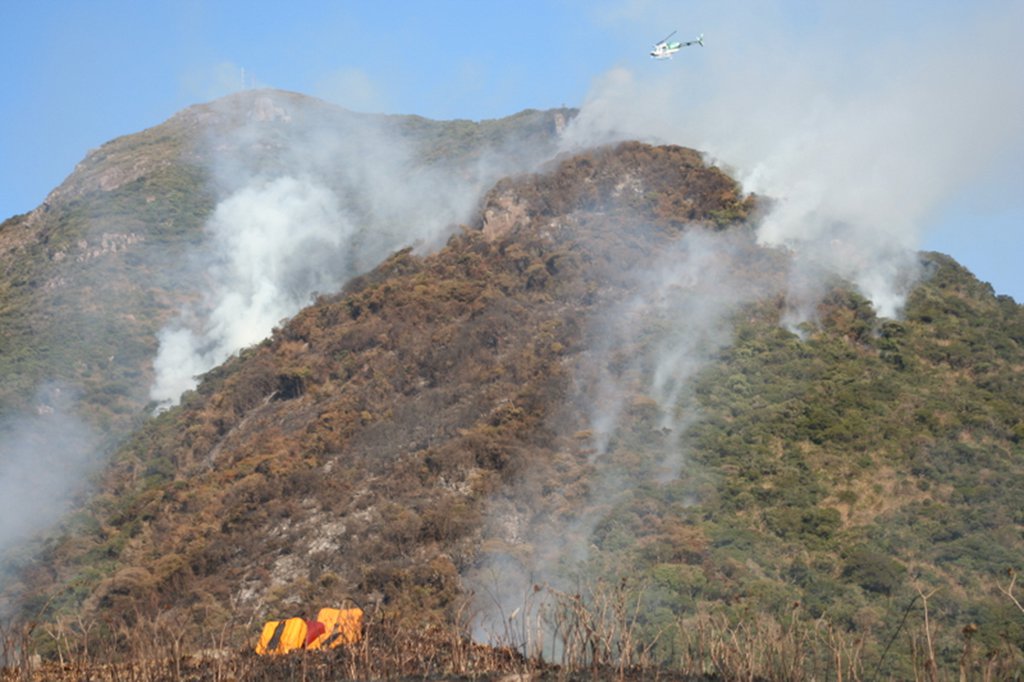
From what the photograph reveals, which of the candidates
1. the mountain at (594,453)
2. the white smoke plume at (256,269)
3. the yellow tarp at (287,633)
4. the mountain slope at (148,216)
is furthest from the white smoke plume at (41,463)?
the yellow tarp at (287,633)

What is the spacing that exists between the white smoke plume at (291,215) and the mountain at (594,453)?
42.1ft

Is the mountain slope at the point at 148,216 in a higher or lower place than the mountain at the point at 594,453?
higher

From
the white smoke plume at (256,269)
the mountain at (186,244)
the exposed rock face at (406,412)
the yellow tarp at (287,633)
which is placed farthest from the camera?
the white smoke plume at (256,269)

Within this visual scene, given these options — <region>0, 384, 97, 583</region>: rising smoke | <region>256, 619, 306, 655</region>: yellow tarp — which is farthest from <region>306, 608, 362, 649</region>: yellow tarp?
<region>0, 384, 97, 583</region>: rising smoke

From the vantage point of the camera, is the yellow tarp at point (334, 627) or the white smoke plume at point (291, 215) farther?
the white smoke plume at point (291, 215)

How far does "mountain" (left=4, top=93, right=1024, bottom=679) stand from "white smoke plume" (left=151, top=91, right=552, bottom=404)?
505 inches

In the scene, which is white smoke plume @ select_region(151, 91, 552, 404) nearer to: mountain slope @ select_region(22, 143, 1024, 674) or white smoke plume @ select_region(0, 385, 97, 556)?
white smoke plume @ select_region(0, 385, 97, 556)

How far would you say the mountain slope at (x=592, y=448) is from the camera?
95.0 feet

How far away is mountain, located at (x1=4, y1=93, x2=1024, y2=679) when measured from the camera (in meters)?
Result: 28.1

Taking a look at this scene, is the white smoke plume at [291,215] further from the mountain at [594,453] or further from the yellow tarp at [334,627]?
the yellow tarp at [334,627]

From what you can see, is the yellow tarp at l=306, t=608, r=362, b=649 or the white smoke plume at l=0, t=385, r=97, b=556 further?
the white smoke plume at l=0, t=385, r=97, b=556

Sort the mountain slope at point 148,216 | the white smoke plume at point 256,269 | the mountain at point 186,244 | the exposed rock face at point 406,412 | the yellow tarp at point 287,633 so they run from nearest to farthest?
1. the yellow tarp at point 287,633
2. the exposed rock face at point 406,412
3. the mountain at point 186,244
4. the mountain slope at point 148,216
5. the white smoke plume at point 256,269

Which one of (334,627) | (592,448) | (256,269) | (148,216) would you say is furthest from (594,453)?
(148,216)

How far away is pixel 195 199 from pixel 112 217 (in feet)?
33.2
